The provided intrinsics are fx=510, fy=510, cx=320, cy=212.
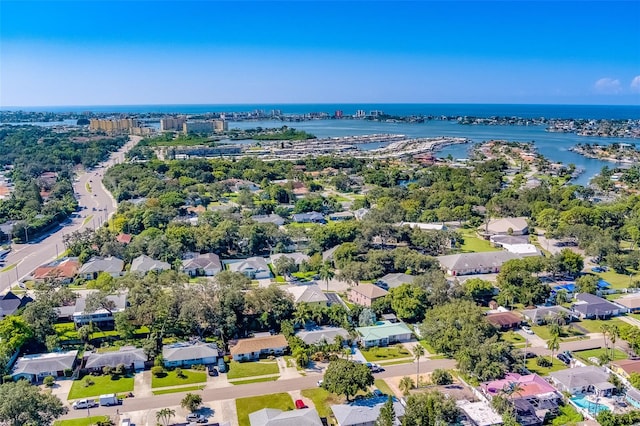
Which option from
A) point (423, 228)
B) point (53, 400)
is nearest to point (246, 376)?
point (53, 400)

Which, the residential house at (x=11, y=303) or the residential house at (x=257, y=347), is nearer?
the residential house at (x=257, y=347)

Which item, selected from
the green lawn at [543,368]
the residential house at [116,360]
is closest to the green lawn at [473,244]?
the green lawn at [543,368]

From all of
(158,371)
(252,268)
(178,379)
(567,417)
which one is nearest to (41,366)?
(158,371)

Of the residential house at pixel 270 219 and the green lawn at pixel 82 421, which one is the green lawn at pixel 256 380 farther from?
the residential house at pixel 270 219

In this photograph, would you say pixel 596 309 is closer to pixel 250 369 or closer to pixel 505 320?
pixel 505 320

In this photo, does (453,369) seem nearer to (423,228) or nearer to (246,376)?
(246,376)

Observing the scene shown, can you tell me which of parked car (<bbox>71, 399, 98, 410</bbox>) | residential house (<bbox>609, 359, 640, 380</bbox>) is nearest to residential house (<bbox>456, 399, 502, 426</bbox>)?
residential house (<bbox>609, 359, 640, 380</bbox>)
